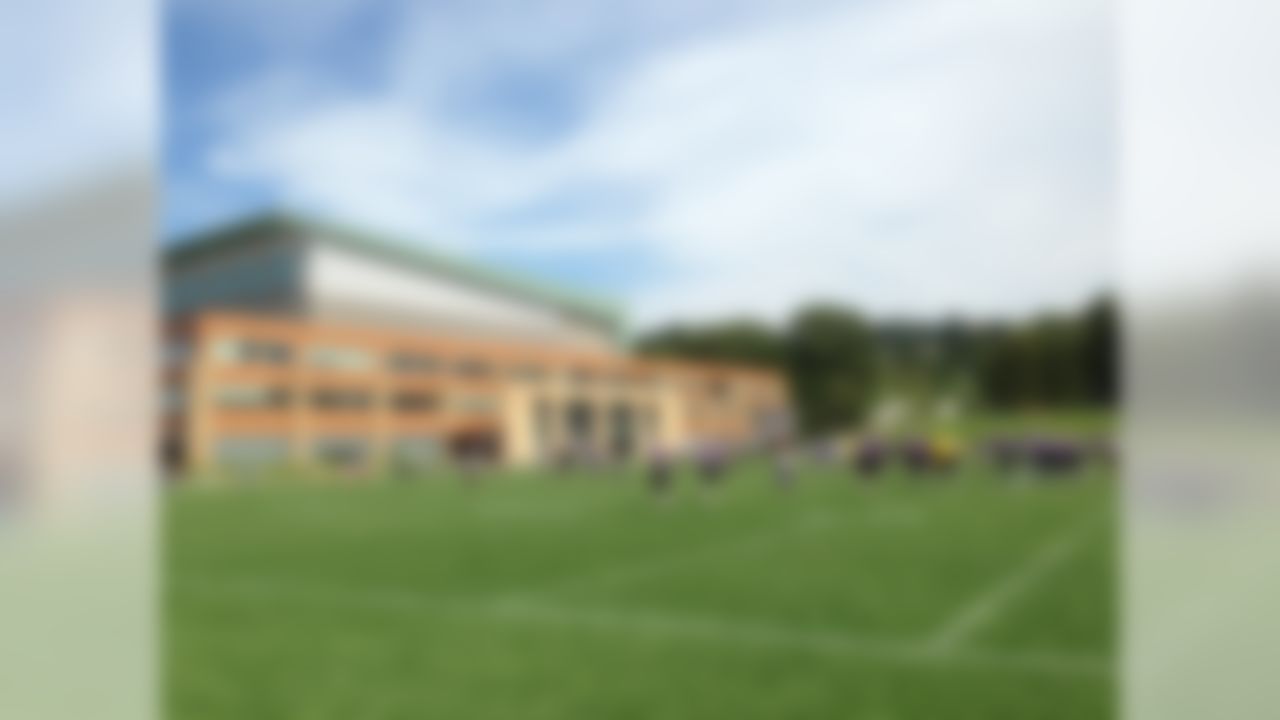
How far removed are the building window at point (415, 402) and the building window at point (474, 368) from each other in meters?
0.55

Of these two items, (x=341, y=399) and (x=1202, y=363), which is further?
(x=341, y=399)

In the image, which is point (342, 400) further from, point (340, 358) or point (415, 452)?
point (415, 452)

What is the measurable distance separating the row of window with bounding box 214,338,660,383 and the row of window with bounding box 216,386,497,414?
29 centimetres

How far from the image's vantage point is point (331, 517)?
603 centimetres

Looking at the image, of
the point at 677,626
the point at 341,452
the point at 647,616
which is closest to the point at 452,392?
the point at 341,452

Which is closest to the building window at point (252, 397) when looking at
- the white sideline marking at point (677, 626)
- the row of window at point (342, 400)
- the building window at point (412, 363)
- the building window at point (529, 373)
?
the row of window at point (342, 400)

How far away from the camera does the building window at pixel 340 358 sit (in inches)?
458

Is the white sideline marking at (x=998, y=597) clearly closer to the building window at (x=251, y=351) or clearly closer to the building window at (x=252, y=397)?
the building window at (x=252, y=397)

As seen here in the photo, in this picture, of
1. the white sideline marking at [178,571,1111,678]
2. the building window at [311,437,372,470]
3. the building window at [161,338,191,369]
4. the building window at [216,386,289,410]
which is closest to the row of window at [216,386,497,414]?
the building window at [216,386,289,410]

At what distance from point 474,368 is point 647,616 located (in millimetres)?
10347

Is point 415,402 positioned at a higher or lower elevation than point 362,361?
lower

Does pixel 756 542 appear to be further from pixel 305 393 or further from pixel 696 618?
pixel 305 393

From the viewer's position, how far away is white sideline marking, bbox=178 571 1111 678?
2.29 meters

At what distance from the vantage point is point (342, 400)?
1164 cm
